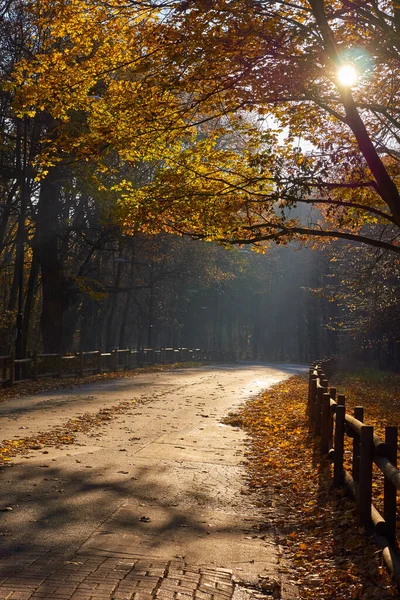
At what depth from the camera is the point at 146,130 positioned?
44.2ft

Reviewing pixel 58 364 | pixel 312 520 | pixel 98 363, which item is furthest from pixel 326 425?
pixel 98 363

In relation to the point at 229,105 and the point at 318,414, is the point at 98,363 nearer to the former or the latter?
the point at 318,414

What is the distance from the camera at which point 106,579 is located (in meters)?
5.81

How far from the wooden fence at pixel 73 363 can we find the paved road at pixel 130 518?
11.2 m

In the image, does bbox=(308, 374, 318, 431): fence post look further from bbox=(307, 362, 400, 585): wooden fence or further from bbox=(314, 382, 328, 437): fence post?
bbox=(307, 362, 400, 585): wooden fence

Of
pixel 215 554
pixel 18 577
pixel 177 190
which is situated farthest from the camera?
Result: pixel 177 190

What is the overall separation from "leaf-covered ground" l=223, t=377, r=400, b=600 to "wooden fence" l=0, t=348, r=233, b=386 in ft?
38.9

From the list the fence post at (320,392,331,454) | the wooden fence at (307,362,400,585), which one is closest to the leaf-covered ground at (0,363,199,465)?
the fence post at (320,392,331,454)

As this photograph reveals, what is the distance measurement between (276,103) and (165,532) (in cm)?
856

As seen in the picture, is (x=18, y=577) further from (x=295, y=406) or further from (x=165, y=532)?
(x=295, y=406)

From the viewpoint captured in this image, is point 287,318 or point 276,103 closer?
point 276,103

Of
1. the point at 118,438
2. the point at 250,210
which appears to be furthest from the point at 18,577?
the point at 250,210

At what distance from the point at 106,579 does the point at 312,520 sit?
3.35 m

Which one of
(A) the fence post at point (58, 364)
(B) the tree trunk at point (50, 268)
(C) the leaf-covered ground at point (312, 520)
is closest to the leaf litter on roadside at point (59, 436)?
(C) the leaf-covered ground at point (312, 520)
